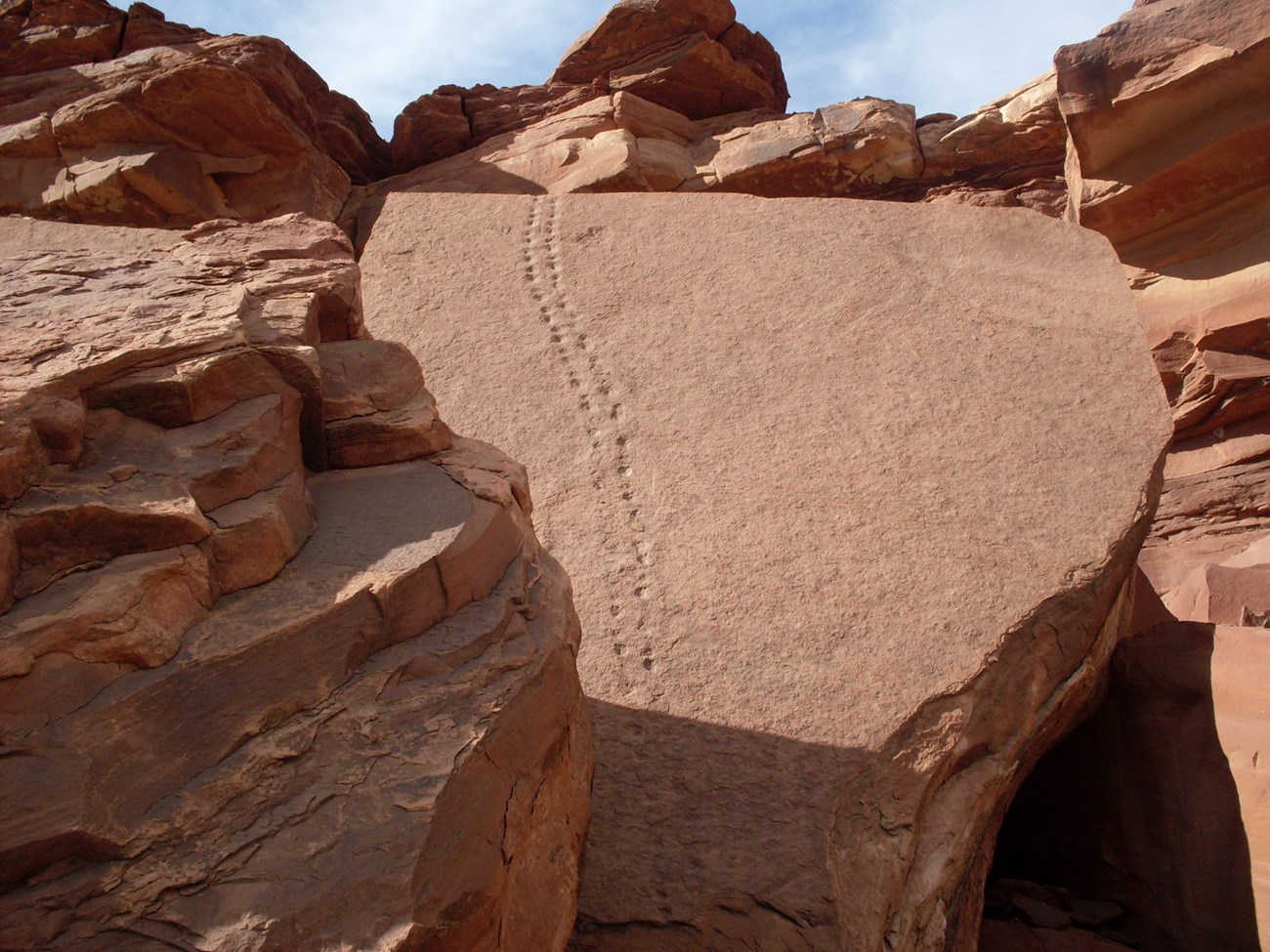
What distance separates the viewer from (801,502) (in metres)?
2.38

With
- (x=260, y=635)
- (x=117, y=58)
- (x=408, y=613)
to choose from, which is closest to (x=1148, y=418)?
(x=408, y=613)

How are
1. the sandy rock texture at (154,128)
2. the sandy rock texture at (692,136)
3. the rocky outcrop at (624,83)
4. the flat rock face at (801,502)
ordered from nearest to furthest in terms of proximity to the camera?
the flat rock face at (801,502) < the sandy rock texture at (154,128) < the sandy rock texture at (692,136) < the rocky outcrop at (624,83)

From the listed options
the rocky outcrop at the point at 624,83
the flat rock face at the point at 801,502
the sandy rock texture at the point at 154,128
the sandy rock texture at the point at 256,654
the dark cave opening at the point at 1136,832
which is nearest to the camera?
the sandy rock texture at the point at 256,654

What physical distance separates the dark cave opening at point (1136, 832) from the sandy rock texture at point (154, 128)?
3.41 metres

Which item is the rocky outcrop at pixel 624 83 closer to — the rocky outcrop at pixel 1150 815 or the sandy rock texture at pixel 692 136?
the sandy rock texture at pixel 692 136

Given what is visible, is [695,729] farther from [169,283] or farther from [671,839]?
[169,283]

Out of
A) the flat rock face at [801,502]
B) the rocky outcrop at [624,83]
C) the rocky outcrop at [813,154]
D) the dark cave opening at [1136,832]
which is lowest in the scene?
the dark cave opening at [1136,832]

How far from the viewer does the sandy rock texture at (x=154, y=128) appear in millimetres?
4195

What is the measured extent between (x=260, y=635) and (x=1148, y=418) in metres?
2.13

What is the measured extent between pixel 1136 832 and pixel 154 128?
13.6 feet

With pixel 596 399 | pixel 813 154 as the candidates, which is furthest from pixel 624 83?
pixel 596 399

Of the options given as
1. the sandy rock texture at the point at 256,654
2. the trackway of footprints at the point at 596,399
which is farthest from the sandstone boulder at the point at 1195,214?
the sandy rock texture at the point at 256,654

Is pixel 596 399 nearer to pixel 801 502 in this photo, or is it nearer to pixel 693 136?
pixel 801 502

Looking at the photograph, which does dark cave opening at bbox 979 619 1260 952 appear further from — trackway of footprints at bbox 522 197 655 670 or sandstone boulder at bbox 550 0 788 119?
sandstone boulder at bbox 550 0 788 119
